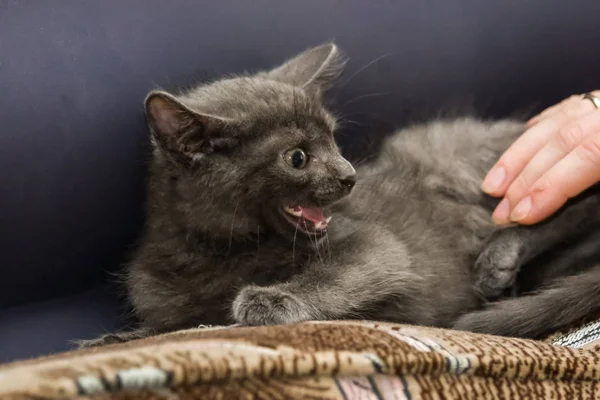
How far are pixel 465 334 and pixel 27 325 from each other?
101 cm

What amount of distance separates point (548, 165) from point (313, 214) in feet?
2.05

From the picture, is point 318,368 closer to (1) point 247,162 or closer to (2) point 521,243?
(1) point 247,162

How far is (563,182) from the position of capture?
139 centimetres

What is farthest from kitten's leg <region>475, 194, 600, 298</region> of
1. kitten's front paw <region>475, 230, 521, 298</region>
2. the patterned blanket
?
the patterned blanket

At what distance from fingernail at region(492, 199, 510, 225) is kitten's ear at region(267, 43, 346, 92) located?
536mm

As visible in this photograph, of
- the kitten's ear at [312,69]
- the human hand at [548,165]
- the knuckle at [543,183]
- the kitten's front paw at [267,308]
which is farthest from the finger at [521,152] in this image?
the kitten's front paw at [267,308]

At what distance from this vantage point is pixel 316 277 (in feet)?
4.05

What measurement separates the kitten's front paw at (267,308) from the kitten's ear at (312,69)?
1.63 ft

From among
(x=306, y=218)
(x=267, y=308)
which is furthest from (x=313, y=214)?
(x=267, y=308)

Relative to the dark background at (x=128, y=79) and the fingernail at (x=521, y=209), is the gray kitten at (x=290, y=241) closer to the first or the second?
the fingernail at (x=521, y=209)

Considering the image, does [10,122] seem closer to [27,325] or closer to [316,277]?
[27,325]

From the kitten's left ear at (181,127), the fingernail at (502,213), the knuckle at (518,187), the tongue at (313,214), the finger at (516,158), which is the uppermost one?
the kitten's left ear at (181,127)

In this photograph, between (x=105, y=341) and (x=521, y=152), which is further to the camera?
(x=521, y=152)

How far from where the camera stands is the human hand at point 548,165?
1390 millimetres
